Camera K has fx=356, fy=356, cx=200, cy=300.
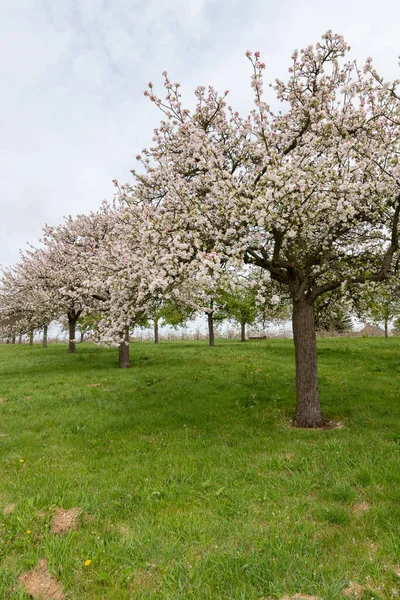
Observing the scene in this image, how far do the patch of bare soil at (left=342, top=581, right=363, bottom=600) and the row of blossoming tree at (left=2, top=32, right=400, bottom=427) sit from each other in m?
5.93

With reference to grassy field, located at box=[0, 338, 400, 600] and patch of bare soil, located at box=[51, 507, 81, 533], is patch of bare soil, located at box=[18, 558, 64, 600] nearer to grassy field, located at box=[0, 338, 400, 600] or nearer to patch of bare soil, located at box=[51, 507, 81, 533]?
grassy field, located at box=[0, 338, 400, 600]

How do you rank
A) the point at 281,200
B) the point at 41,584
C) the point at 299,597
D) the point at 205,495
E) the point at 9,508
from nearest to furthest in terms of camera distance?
the point at 299,597 < the point at 41,584 < the point at 9,508 < the point at 205,495 < the point at 281,200

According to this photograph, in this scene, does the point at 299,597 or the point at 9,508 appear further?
the point at 9,508

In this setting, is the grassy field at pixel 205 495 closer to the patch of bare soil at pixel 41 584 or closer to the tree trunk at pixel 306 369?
the patch of bare soil at pixel 41 584

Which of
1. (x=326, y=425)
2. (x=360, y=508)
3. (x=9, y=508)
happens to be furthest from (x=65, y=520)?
(x=326, y=425)

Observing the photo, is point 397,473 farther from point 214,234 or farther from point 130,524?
point 214,234

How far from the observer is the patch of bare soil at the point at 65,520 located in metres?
5.61

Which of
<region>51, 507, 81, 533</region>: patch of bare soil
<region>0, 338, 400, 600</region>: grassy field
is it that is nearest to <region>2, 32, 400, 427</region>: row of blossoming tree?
<region>0, 338, 400, 600</region>: grassy field

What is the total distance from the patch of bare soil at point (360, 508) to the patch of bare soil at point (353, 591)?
1.67 metres

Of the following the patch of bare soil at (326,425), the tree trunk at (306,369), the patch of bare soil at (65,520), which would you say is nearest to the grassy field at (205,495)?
the patch of bare soil at (65,520)

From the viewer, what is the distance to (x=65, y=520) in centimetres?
585

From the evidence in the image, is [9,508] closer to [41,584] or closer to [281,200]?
[41,584]

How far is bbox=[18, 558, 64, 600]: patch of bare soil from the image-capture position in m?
4.30

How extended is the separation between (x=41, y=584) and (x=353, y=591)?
12.3ft
